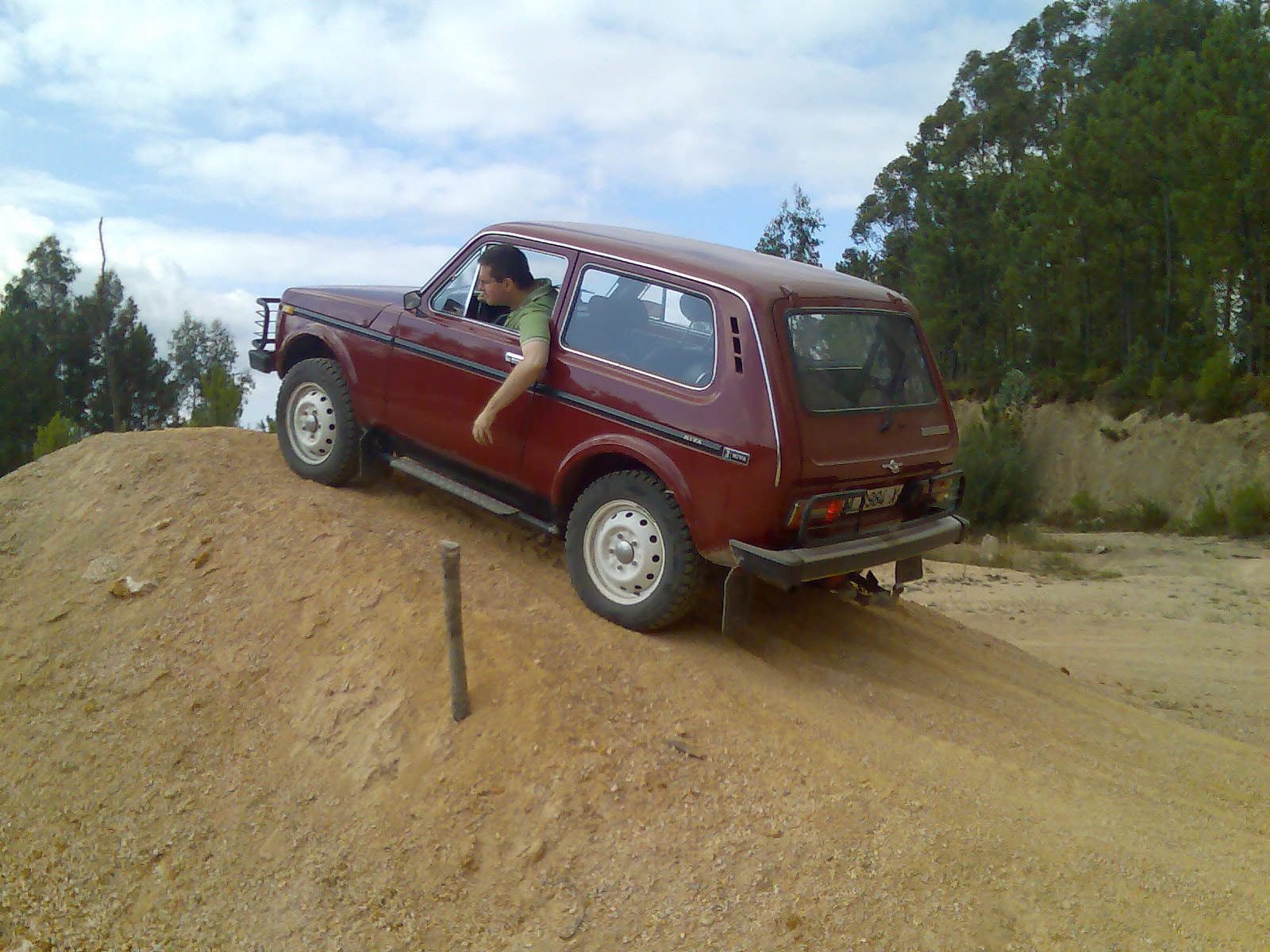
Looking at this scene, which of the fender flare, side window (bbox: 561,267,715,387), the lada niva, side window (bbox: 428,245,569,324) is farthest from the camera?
the fender flare

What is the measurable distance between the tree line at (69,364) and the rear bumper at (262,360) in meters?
34.5

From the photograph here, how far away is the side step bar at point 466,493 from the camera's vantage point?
5402 mm

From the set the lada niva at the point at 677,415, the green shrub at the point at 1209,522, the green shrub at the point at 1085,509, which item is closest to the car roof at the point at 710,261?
the lada niva at the point at 677,415

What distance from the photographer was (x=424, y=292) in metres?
5.98

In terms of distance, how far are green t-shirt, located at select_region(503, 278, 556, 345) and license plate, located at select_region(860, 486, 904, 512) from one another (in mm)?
1889

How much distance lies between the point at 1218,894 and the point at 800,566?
2042mm

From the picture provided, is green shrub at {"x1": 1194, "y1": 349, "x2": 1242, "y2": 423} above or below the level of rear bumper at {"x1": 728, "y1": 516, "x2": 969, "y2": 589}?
above

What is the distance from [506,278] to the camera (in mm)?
5602

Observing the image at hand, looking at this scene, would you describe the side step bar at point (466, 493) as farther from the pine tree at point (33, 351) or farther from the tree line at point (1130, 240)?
the pine tree at point (33, 351)

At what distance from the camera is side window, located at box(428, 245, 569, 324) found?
554 cm

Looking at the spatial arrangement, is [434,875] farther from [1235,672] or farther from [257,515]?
[1235,672]

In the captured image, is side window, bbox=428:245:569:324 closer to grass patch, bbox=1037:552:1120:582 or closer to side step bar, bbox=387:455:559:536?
A: side step bar, bbox=387:455:559:536

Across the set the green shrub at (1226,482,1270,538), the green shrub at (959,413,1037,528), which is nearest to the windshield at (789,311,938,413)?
the green shrub at (1226,482,1270,538)

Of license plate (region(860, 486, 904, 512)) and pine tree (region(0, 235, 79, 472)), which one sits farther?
pine tree (region(0, 235, 79, 472))
